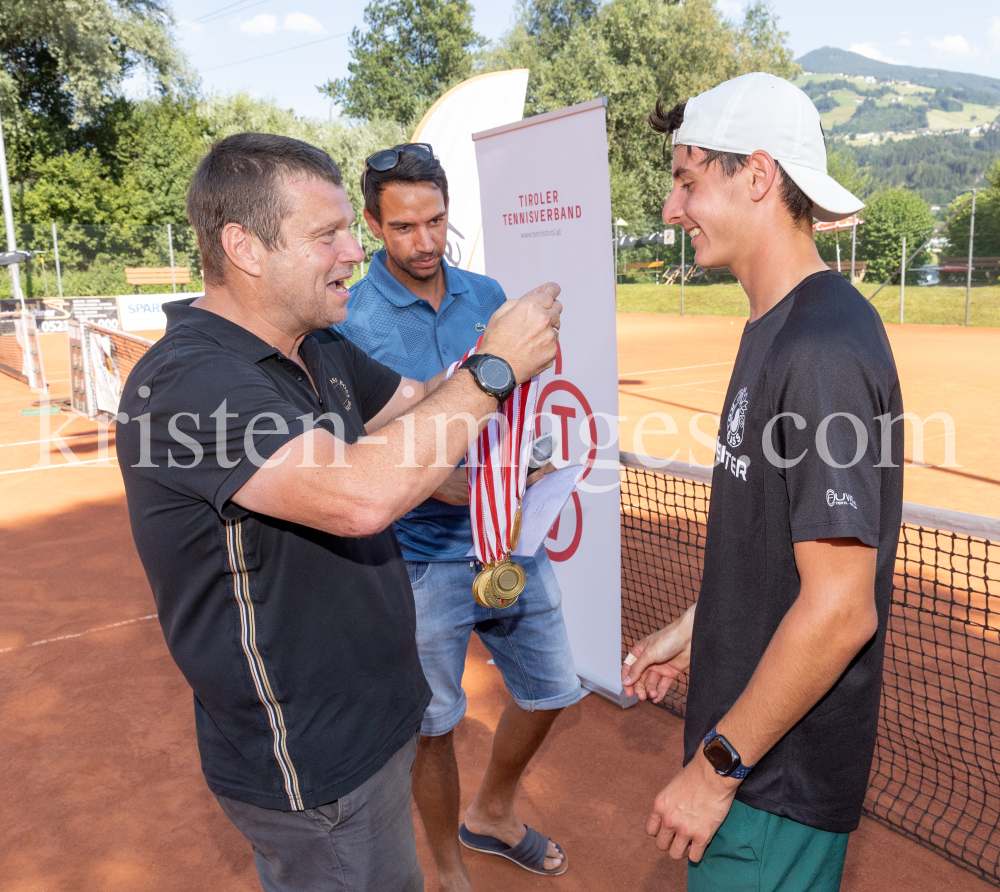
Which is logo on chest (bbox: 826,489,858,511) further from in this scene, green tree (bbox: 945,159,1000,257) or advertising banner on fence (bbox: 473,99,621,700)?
green tree (bbox: 945,159,1000,257)

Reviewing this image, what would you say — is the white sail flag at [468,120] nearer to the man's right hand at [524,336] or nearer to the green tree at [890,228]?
the man's right hand at [524,336]

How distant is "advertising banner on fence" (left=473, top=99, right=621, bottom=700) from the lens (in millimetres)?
3977

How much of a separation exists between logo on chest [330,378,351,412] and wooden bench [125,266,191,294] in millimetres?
31389

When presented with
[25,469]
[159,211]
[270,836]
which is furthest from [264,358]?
[159,211]

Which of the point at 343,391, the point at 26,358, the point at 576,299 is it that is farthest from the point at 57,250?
the point at 343,391

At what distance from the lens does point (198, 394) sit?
178 cm

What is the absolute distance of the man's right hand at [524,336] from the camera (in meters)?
1.98

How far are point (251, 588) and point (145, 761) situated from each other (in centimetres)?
319

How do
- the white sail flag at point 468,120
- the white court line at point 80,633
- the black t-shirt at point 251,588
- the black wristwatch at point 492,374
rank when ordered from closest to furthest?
the black t-shirt at point 251,588, the black wristwatch at point 492,374, the white court line at point 80,633, the white sail flag at point 468,120

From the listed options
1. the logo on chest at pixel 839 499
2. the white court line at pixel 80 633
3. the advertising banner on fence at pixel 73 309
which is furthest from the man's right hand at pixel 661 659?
the advertising banner on fence at pixel 73 309

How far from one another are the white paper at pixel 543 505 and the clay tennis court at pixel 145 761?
5.29 feet

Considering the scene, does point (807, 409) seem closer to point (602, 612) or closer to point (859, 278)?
point (602, 612)

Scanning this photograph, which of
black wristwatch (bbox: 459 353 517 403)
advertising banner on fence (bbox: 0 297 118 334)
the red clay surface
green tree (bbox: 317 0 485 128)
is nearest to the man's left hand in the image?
black wristwatch (bbox: 459 353 517 403)

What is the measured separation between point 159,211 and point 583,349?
39.3m
